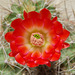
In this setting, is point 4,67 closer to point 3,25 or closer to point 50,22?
point 3,25

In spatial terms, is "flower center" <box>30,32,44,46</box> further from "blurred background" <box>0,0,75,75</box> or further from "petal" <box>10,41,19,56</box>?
"blurred background" <box>0,0,75,75</box>

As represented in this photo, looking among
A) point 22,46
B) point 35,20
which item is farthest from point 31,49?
point 35,20

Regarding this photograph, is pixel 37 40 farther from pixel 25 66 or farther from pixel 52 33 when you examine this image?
pixel 25 66

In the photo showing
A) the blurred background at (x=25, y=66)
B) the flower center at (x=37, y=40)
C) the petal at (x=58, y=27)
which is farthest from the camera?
the blurred background at (x=25, y=66)

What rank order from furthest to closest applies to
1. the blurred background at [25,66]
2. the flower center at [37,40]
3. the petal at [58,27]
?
1. the blurred background at [25,66]
2. the flower center at [37,40]
3. the petal at [58,27]

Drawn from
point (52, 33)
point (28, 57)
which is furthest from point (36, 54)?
point (52, 33)

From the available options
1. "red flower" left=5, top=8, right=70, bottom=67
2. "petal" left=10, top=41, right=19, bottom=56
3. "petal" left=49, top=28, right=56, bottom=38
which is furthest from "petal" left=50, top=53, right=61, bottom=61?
"petal" left=10, top=41, right=19, bottom=56

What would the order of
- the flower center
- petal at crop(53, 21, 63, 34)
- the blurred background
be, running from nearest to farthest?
petal at crop(53, 21, 63, 34), the flower center, the blurred background

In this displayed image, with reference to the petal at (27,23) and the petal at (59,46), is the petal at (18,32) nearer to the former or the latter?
the petal at (27,23)

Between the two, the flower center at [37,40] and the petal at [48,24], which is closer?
the petal at [48,24]

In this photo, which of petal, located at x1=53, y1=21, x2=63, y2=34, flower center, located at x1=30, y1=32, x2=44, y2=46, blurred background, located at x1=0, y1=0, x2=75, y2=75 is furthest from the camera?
blurred background, located at x1=0, y1=0, x2=75, y2=75

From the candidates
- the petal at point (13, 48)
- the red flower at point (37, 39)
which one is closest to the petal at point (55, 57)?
the red flower at point (37, 39)
